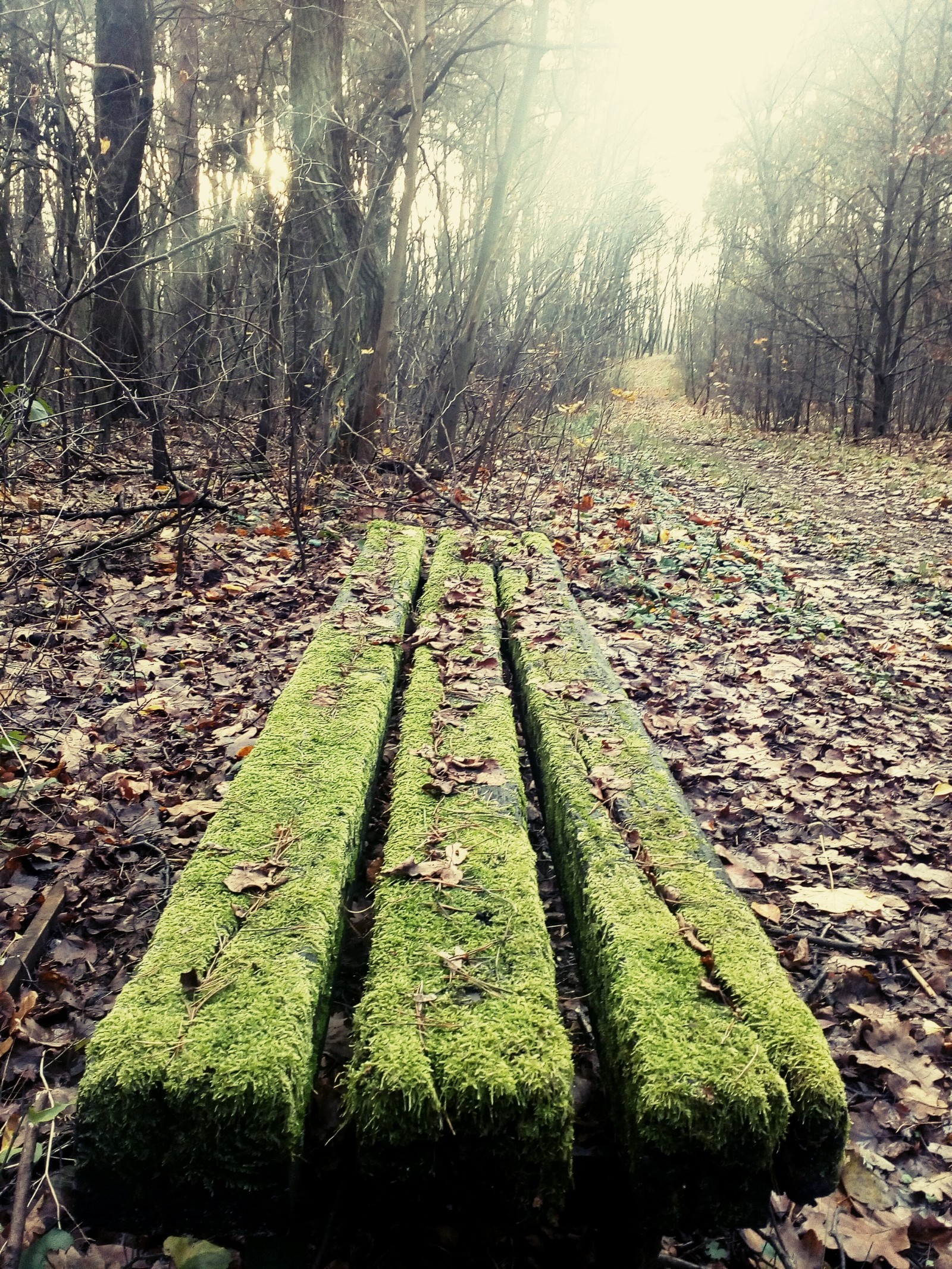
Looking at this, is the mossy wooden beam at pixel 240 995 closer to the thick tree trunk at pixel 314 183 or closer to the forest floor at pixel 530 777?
the forest floor at pixel 530 777

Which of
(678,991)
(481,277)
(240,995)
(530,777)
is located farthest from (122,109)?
(678,991)

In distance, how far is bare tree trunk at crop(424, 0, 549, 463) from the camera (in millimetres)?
8297

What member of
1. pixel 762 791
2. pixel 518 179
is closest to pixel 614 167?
pixel 518 179

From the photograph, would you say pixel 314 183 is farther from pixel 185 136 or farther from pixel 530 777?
pixel 530 777

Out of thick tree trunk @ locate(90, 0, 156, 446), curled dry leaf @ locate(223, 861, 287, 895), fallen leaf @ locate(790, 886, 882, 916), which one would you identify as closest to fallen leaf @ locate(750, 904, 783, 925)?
fallen leaf @ locate(790, 886, 882, 916)

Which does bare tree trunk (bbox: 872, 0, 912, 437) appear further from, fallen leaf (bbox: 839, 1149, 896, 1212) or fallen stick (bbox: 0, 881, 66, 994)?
fallen stick (bbox: 0, 881, 66, 994)

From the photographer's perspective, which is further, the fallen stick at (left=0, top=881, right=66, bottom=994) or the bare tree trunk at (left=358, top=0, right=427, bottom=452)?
the bare tree trunk at (left=358, top=0, right=427, bottom=452)

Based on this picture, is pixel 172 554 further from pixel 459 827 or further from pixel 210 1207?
pixel 210 1207

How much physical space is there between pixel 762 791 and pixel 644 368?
3853 centimetres

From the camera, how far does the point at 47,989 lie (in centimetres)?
225

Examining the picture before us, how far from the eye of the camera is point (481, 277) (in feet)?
28.7

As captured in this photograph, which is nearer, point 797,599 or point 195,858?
point 195,858

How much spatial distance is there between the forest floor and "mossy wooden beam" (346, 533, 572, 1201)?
0.53 ft

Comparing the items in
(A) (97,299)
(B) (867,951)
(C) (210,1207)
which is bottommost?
(B) (867,951)
